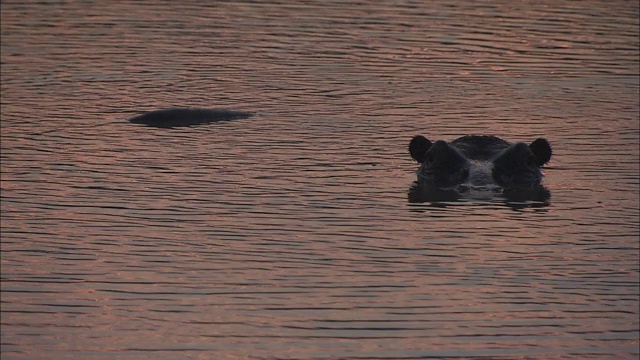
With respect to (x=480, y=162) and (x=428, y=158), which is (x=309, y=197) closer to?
(x=428, y=158)

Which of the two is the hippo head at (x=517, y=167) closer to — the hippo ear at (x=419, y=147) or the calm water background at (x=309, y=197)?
the calm water background at (x=309, y=197)

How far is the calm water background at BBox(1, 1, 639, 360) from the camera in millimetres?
11172

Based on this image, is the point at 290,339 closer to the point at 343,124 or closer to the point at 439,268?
the point at 439,268

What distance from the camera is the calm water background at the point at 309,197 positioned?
1117 cm

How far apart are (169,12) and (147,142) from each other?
12866 millimetres

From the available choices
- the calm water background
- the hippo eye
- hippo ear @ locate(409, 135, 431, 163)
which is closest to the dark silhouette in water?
the calm water background

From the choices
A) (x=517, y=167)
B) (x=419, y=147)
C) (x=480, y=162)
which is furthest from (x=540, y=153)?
A: (x=419, y=147)

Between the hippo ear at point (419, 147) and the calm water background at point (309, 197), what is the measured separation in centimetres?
25

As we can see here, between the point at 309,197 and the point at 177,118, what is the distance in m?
5.32

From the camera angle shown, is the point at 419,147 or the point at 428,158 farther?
the point at 419,147

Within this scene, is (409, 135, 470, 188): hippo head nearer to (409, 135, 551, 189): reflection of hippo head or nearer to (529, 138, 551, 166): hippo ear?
(409, 135, 551, 189): reflection of hippo head

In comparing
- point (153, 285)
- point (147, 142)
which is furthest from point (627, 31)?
point (153, 285)

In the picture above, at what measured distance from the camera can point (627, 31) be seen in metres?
29.6

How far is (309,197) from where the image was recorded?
16.0m
